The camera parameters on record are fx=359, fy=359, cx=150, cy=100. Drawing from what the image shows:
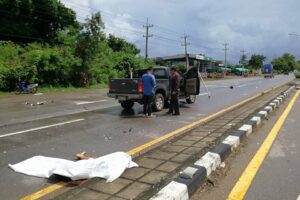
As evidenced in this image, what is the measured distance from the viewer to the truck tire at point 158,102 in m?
14.1

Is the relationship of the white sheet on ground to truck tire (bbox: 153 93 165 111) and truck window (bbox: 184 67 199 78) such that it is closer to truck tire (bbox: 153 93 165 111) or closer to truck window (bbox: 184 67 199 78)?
truck tire (bbox: 153 93 165 111)

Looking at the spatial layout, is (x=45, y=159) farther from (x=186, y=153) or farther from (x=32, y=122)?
(x=32, y=122)

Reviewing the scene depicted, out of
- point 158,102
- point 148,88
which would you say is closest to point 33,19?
point 158,102

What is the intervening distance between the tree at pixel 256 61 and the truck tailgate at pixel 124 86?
131m

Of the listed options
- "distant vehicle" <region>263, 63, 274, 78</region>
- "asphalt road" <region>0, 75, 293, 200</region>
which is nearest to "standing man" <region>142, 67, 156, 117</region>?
"asphalt road" <region>0, 75, 293, 200</region>

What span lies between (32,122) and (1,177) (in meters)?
5.71

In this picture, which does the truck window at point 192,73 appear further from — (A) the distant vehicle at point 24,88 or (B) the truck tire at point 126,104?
(A) the distant vehicle at point 24,88

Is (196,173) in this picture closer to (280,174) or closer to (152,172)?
(152,172)

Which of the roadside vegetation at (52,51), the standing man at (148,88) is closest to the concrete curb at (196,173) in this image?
the standing man at (148,88)

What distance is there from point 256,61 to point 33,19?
359ft

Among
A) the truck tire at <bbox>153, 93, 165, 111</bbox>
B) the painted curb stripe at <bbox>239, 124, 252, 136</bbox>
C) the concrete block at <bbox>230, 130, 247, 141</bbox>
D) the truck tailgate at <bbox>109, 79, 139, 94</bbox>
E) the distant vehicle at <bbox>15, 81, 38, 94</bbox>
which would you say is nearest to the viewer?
the concrete block at <bbox>230, 130, 247, 141</bbox>

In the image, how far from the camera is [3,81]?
23891 millimetres

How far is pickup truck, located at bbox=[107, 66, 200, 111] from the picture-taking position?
44.8 ft

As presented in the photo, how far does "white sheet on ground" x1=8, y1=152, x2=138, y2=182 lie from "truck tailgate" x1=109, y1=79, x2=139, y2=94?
740 centimetres
